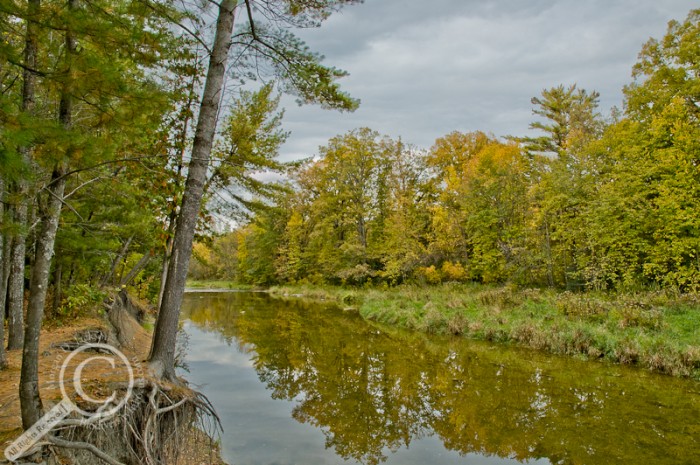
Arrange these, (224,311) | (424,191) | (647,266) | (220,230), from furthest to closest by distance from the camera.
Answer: (424,191), (224,311), (647,266), (220,230)

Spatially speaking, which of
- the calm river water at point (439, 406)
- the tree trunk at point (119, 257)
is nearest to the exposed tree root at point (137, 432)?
the calm river water at point (439, 406)

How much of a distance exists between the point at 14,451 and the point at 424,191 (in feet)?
95.4

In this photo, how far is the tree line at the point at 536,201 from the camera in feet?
49.2

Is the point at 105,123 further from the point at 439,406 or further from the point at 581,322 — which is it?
the point at 581,322

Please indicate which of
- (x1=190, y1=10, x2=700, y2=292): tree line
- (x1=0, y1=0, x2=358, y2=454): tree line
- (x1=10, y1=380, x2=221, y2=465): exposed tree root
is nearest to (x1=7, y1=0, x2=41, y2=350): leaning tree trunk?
(x1=0, y1=0, x2=358, y2=454): tree line

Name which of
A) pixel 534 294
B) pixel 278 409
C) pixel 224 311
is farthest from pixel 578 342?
pixel 224 311

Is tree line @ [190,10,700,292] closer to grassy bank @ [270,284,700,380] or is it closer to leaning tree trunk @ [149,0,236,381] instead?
grassy bank @ [270,284,700,380]

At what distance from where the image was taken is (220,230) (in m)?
14.0

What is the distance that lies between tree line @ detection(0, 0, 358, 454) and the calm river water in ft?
9.76

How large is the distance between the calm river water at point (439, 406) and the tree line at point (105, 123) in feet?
9.76

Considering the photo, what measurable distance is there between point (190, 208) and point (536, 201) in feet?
64.6

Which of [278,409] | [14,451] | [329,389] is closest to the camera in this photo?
[14,451]

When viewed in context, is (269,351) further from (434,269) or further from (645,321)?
(434,269)

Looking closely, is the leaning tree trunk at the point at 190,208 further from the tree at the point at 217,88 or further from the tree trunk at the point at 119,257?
the tree trunk at the point at 119,257
